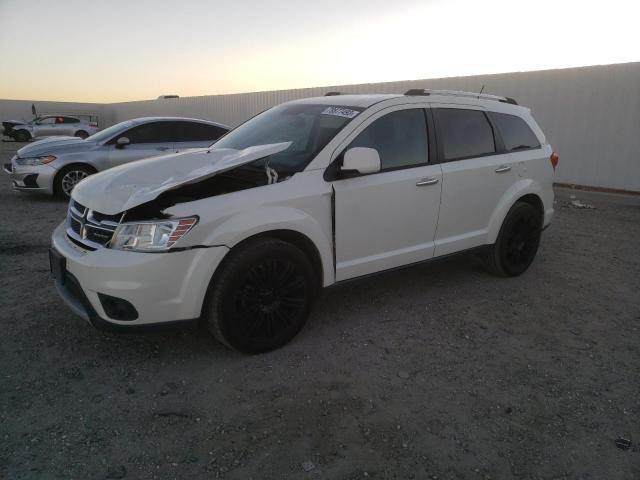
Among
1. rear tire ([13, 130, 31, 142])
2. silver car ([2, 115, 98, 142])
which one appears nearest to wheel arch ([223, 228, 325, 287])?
silver car ([2, 115, 98, 142])

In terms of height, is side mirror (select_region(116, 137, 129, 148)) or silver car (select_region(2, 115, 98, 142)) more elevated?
silver car (select_region(2, 115, 98, 142))

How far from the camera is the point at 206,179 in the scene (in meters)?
2.93

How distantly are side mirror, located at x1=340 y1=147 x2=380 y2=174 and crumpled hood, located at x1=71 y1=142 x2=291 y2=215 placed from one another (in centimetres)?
48

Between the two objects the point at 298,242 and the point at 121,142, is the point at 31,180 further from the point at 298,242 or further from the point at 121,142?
the point at 298,242

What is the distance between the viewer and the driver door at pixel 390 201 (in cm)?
329

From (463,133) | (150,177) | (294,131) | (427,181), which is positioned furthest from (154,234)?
(463,133)

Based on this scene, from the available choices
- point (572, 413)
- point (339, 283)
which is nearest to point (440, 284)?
point (339, 283)

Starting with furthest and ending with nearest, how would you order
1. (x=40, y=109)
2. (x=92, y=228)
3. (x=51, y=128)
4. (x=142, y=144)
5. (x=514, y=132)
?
(x=40, y=109)
(x=51, y=128)
(x=142, y=144)
(x=514, y=132)
(x=92, y=228)

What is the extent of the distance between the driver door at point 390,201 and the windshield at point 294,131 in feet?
0.67

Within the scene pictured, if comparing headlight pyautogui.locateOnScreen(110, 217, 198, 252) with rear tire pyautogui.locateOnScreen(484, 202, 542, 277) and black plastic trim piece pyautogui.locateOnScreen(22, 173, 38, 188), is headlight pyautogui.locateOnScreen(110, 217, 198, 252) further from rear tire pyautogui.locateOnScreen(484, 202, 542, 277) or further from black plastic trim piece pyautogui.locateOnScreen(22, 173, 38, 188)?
black plastic trim piece pyautogui.locateOnScreen(22, 173, 38, 188)

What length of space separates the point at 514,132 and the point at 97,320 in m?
4.00

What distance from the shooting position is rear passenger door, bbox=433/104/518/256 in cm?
387

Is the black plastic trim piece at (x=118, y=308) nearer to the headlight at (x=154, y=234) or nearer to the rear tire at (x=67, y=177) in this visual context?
the headlight at (x=154, y=234)

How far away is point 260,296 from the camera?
2959 millimetres
